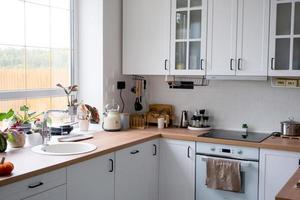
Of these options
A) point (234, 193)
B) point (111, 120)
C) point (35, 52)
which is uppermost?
point (35, 52)

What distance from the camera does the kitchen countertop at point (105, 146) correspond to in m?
2.27

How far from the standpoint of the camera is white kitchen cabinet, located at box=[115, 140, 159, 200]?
310cm

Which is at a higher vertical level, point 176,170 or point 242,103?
point 242,103

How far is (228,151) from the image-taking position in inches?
131

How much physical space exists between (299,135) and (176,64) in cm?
129

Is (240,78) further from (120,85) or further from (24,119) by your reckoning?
(24,119)

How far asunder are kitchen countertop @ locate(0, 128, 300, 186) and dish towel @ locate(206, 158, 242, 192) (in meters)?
0.18

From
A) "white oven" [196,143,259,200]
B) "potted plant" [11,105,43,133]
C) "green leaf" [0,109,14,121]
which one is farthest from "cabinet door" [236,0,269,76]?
"green leaf" [0,109,14,121]

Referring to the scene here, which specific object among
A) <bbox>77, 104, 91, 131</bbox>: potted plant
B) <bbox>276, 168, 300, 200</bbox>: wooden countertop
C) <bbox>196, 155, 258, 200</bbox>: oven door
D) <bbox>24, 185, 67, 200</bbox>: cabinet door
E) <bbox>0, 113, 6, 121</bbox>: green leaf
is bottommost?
<bbox>196, 155, 258, 200</bbox>: oven door

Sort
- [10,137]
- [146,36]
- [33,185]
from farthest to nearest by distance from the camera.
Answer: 1. [146,36]
2. [10,137]
3. [33,185]

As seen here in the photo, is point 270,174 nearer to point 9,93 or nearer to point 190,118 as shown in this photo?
point 190,118

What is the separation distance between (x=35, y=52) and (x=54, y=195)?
1507 millimetres

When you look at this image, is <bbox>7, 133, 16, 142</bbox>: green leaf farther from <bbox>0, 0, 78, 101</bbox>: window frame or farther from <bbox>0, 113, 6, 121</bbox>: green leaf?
<bbox>0, 0, 78, 101</bbox>: window frame

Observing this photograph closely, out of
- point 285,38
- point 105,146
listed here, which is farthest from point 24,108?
point 285,38
